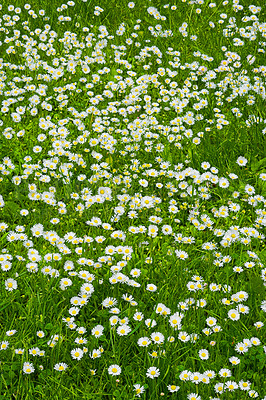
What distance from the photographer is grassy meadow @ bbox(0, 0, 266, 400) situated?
279 centimetres

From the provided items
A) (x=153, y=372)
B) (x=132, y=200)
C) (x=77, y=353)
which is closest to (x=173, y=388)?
(x=153, y=372)

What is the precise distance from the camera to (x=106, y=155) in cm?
429

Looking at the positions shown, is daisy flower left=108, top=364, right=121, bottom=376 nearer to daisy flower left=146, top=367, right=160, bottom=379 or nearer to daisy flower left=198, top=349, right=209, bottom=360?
daisy flower left=146, top=367, right=160, bottom=379

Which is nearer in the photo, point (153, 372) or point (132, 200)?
point (153, 372)

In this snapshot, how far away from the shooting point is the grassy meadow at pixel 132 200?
2791mm

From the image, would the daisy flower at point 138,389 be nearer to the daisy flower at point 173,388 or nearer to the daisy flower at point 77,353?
the daisy flower at point 173,388

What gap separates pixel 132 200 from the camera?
384 cm

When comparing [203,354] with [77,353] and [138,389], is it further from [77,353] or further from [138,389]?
[77,353]

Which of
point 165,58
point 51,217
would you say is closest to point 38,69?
point 165,58

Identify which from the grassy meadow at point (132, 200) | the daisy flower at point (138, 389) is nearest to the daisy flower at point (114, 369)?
the grassy meadow at point (132, 200)

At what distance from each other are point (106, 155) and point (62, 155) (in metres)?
0.36

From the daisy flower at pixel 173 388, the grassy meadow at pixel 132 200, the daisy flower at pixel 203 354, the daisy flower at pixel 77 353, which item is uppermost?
the grassy meadow at pixel 132 200

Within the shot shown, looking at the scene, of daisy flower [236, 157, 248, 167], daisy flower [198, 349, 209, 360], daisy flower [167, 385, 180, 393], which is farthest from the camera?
daisy flower [236, 157, 248, 167]

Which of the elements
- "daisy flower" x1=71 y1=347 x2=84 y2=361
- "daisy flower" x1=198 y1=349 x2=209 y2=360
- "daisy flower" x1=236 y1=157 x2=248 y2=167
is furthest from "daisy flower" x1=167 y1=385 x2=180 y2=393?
"daisy flower" x1=236 y1=157 x2=248 y2=167
